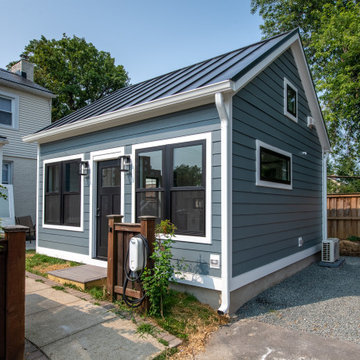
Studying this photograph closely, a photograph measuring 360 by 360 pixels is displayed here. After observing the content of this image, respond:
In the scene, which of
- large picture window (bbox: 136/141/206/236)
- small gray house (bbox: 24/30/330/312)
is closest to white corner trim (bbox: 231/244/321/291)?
small gray house (bbox: 24/30/330/312)

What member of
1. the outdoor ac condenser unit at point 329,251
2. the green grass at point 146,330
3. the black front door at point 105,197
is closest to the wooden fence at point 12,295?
the green grass at point 146,330

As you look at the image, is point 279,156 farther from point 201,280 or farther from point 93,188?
point 93,188

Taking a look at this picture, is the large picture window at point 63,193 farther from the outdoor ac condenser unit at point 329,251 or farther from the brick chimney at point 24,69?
the brick chimney at point 24,69

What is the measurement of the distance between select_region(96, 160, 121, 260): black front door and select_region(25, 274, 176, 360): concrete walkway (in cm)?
176

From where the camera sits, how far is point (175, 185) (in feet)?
14.6

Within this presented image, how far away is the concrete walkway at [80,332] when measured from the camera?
273 cm

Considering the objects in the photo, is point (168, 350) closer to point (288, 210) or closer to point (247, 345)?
point (247, 345)

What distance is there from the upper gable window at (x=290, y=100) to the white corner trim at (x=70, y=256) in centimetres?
475

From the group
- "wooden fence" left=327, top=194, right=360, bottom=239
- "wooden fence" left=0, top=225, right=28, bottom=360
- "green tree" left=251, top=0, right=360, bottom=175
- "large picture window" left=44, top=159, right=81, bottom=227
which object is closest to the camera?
"wooden fence" left=0, top=225, right=28, bottom=360

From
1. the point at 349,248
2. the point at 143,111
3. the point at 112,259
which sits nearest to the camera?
the point at 112,259

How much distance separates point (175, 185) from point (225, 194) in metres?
0.90

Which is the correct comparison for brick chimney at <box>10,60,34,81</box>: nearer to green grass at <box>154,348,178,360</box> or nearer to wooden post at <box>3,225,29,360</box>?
wooden post at <box>3,225,29,360</box>

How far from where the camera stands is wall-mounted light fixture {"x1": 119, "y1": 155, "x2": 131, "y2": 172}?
5121 millimetres

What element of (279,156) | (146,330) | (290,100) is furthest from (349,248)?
(146,330)
